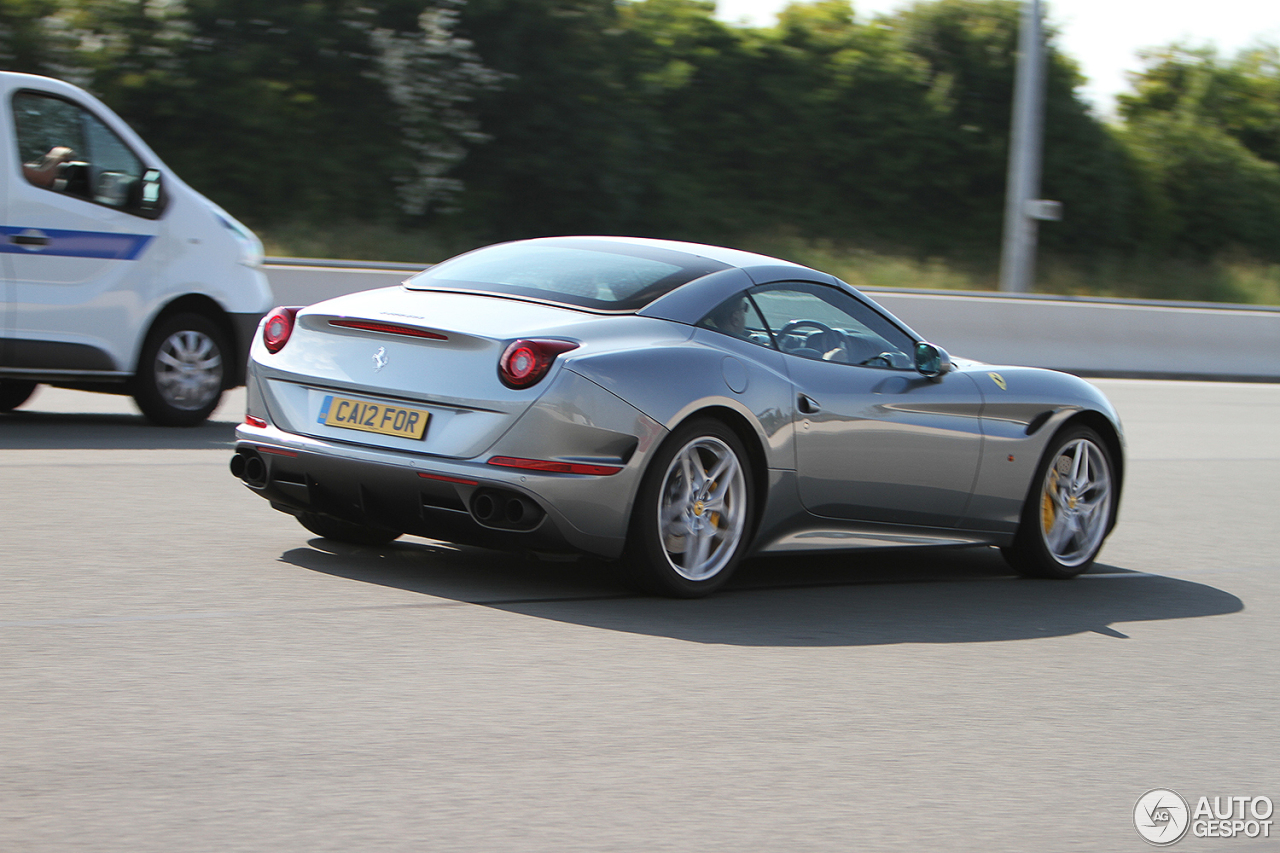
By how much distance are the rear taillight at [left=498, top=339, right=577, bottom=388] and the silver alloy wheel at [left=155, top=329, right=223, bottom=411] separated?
5.23 metres

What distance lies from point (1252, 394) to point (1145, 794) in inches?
667

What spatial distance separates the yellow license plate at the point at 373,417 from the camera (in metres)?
5.91

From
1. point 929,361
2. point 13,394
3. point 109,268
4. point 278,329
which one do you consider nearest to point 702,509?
point 929,361

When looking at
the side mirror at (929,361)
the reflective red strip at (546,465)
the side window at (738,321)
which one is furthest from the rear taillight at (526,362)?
the side mirror at (929,361)

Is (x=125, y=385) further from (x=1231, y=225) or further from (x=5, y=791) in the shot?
(x=1231, y=225)

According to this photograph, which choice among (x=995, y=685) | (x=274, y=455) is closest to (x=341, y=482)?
(x=274, y=455)

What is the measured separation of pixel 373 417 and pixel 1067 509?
11.1ft

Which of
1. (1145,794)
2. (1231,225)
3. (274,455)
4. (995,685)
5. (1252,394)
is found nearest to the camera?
(1145,794)

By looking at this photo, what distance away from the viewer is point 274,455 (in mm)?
6188

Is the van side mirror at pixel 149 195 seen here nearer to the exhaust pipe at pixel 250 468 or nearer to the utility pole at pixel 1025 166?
the exhaust pipe at pixel 250 468

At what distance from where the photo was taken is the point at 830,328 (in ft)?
22.6

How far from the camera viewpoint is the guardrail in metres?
20.8

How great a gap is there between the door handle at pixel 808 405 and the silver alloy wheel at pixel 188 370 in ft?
17.3

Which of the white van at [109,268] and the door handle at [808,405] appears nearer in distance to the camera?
the door handle at [808,405]
